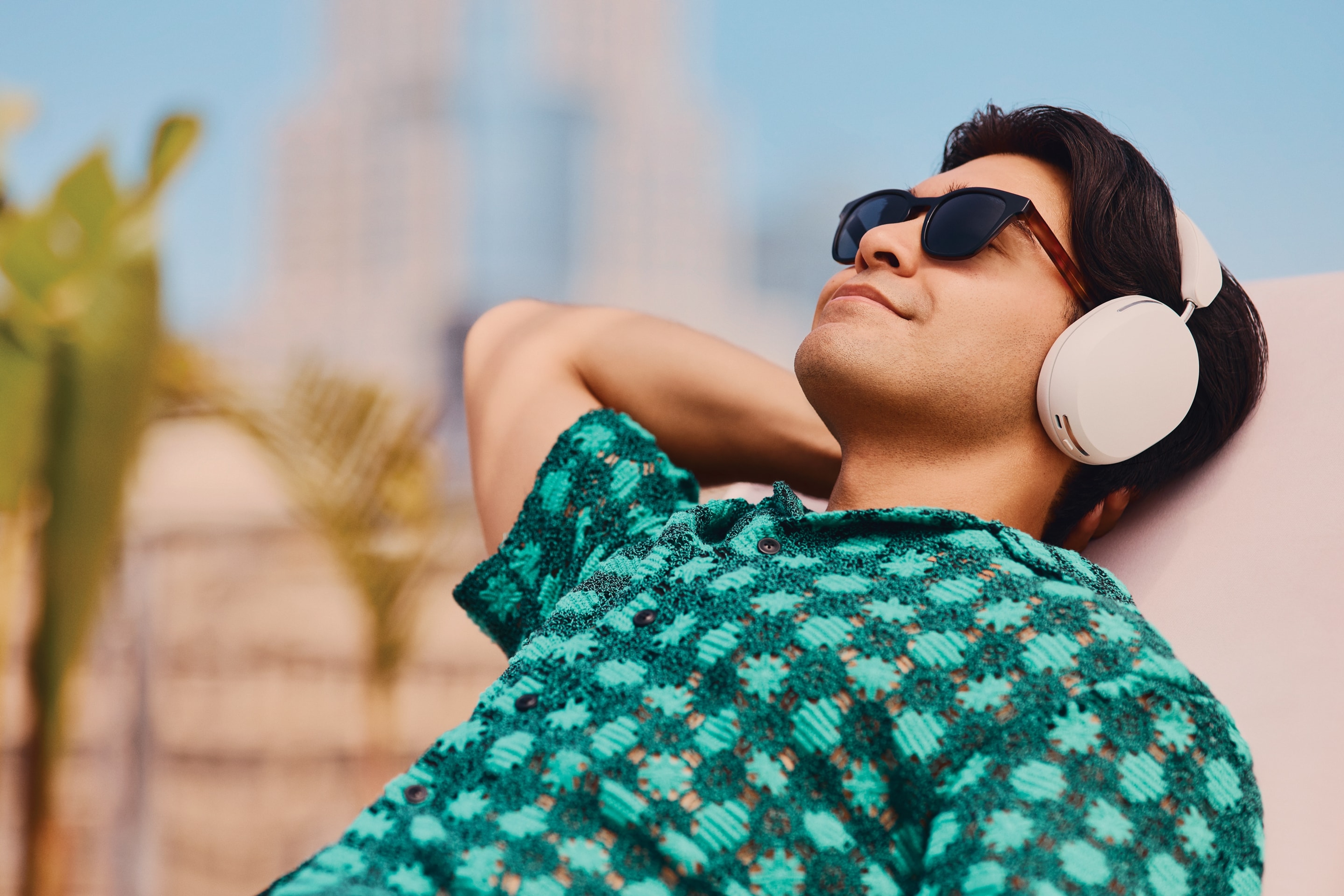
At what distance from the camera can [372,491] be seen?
12.1ft

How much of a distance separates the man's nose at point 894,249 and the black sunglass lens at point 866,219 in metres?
0.03

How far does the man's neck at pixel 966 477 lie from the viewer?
1245 millimetres

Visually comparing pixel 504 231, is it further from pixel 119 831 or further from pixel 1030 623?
pixel 1030 623

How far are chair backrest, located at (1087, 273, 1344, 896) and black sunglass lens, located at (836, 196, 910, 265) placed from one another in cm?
57

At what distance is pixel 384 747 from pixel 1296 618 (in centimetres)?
340

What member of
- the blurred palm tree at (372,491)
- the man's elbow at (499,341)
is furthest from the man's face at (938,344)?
the blurred palm tree at (372,491)

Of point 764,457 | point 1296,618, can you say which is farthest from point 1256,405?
point 764,457

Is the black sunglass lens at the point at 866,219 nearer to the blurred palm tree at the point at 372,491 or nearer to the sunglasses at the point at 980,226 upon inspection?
the sunglasses at the point at 980,226

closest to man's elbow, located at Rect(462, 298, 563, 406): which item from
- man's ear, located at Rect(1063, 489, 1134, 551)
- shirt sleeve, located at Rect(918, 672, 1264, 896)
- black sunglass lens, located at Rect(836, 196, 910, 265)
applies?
black sunglass lens, located at Rect(836, 196, 910, 265)

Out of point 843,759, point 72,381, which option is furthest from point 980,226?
point 72,381

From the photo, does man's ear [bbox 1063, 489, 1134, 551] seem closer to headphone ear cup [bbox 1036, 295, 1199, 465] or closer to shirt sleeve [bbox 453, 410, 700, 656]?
headphone ear cup [bbox 1036, 295, 1199, 465]

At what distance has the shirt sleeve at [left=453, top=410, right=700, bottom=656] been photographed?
1.33 metres

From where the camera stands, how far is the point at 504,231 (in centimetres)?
4691

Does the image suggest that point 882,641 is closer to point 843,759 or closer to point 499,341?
point 843,759
